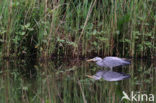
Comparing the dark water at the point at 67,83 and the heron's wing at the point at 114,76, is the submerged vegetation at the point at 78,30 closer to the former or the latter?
the dark water at the point at 67,83

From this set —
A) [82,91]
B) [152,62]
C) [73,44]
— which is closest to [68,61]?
[73,44]

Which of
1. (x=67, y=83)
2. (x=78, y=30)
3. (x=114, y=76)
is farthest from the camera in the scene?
(x=78, y=30)

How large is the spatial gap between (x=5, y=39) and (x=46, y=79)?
6.71 ft

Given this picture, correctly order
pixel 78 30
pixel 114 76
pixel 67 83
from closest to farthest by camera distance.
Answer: pixel 67 83
pixel 114 76
pixel 78 30

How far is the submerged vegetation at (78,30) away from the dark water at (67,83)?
1.39 ft

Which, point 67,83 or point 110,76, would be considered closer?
point 67,83

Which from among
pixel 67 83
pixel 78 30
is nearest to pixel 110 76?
pixel 67 83

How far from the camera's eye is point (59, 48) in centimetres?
747

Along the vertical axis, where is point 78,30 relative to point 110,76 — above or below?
above

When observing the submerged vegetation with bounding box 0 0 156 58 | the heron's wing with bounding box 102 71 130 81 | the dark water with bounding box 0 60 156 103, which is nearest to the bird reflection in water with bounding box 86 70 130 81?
the heron's wing with bounding box 102 71 130 81

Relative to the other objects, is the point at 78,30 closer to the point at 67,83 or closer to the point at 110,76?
the point at 110,76

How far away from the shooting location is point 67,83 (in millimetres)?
4953

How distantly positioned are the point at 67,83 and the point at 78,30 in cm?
247

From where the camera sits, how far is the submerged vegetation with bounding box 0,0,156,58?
274 inches
